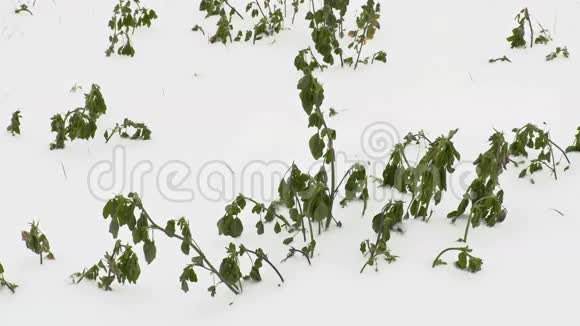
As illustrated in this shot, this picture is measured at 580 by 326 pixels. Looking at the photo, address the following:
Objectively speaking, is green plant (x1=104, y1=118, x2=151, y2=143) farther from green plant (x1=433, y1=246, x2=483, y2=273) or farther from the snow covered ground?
green plant (x1=433, y1=246, x2=483, y2=273)

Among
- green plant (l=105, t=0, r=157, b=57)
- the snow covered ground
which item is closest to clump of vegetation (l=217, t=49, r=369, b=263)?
the snow covered ground

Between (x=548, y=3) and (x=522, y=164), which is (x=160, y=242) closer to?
(x=522, y=164)

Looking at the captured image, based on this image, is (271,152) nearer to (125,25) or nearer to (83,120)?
(83,120)

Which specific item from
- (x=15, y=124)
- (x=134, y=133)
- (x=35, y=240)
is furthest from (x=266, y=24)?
(x=35, y=240)

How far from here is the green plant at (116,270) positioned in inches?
95.2

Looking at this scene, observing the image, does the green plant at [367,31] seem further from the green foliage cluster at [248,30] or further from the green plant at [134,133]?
the green plant at [134,133]

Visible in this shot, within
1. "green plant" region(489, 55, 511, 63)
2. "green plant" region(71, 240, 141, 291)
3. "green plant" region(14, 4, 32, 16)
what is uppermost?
"green plant" region(14, 4, 32, 16)

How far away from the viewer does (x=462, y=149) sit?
351 cm

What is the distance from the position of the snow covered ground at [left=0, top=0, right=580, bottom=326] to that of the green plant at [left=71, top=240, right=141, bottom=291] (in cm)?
7

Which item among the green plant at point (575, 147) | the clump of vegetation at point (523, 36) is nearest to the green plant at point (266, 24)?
the clump of vegetation at point (523, 36)

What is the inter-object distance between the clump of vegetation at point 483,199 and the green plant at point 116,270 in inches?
49.6

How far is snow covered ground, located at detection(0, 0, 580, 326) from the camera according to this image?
2467 millimetres

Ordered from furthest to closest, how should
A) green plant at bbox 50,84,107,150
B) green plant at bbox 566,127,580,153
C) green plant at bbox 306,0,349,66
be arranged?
green plant at bbox 306,0,349,66 → green plant at bbox 50,84,107,150 → green plant at bbox 566,127,580,153

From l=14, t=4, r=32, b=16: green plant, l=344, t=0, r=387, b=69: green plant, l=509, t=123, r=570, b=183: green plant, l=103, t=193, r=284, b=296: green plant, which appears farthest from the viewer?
l=14, t=4, r=32, b=16: green plant
